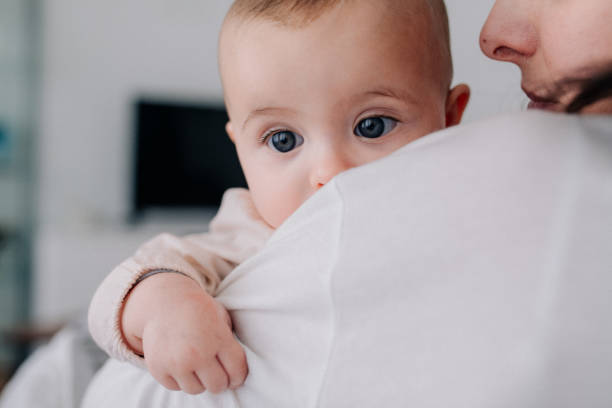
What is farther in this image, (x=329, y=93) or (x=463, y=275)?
(x=329, y=93)

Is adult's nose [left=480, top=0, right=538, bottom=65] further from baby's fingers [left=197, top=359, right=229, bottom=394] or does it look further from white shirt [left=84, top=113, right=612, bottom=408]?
baby's fingers [left=197, top=359, right=229, bottom=394]

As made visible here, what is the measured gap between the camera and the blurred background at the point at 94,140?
381 centimetres

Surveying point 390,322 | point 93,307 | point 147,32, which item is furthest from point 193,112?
point 390,322

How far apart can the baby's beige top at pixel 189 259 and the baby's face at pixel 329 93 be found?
0.24 ft

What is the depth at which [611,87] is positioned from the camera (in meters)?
0.46

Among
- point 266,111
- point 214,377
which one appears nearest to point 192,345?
point 214,377

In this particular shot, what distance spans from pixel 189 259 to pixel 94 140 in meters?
3.84

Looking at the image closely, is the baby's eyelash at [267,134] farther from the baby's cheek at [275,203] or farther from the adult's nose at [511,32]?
the adult's nose at [511,32]

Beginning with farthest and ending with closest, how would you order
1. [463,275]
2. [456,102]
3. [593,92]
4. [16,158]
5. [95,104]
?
1. [95,104]
2. [16,158]
3. [456,102]
4. [593,92]
5. [463,275]

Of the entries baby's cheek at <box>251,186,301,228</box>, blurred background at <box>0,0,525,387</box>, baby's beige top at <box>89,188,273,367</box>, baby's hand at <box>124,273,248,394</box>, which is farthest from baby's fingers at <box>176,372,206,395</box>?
blurred background at <box>0,0,525,387</box>

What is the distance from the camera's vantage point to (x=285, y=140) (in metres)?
0.66

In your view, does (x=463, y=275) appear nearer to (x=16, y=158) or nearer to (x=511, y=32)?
(x=511, y=32)

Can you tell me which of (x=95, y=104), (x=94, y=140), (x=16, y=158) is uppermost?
(x=95, y=104)

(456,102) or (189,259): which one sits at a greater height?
(456,102)
